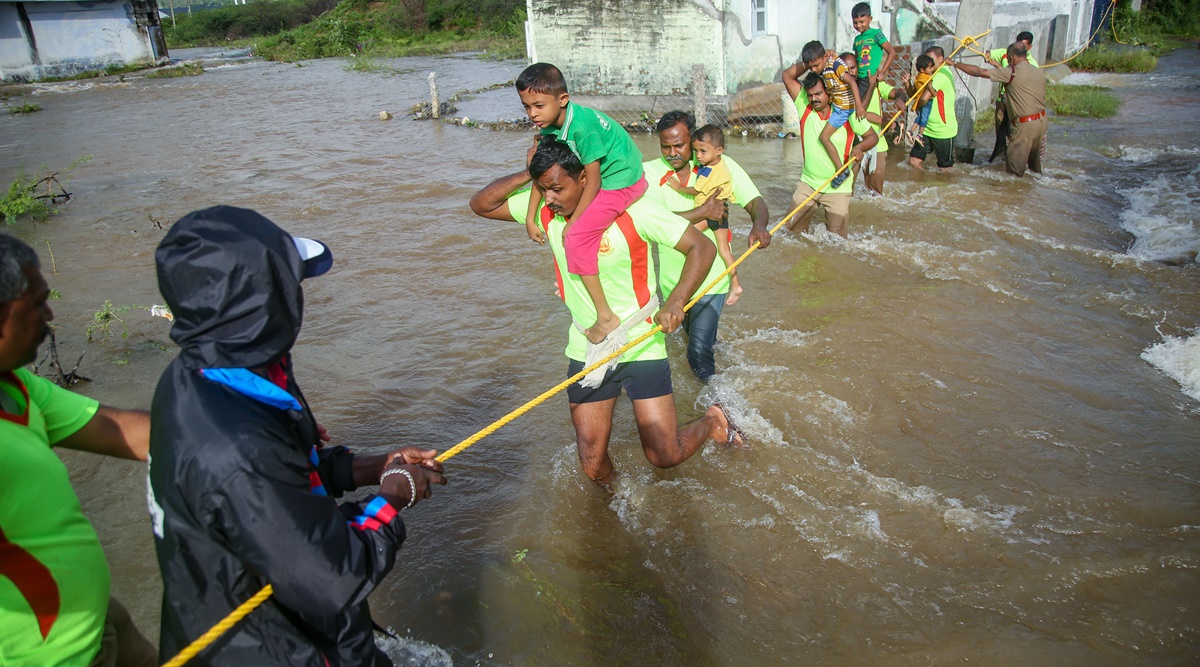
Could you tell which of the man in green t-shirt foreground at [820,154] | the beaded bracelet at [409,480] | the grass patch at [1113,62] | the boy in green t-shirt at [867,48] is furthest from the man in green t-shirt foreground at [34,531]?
the grass patch at [1113,62]

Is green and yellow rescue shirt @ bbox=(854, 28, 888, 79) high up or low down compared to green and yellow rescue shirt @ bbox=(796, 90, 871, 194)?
up

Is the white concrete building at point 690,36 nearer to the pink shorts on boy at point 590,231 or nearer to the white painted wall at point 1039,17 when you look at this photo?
the white painted wall at point 1039,17

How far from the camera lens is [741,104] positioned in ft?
46.2

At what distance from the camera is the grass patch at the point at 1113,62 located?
19.2 meters

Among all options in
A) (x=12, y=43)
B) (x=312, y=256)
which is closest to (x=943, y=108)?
(x=312, y=256)

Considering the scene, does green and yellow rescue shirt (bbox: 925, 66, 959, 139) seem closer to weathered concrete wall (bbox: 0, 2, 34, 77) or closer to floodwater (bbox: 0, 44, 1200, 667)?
floodwater (bbox: 0, 44, 1200, 667)

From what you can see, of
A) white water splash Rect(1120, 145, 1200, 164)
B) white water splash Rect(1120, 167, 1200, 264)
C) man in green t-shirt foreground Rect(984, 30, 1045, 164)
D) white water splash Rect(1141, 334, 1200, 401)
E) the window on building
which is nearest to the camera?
white water splash Rect(1141, 334, 1200, 401)

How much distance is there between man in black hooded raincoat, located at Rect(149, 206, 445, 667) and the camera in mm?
1754

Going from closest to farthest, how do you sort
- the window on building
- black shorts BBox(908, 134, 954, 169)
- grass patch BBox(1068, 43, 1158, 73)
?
1. black shorts BBox(908, 134, 954, 169)
2. the window on building
3. grass patch BBox(1068, 43, 1158, 73)

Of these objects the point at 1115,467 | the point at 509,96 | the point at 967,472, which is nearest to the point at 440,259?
the point at 967,472

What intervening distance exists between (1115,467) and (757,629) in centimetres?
261

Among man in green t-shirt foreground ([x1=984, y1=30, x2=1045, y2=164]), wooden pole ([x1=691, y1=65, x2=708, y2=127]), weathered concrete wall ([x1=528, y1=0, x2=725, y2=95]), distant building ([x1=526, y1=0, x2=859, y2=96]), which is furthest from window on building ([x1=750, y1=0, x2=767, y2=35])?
man in green t-shirt foreground ([x1=984, y1=30, x2=1045, y2=164])

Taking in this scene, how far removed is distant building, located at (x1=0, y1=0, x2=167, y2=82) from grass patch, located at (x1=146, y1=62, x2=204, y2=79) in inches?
77.0

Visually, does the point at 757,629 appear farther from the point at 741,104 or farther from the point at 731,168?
the point at 741,104
